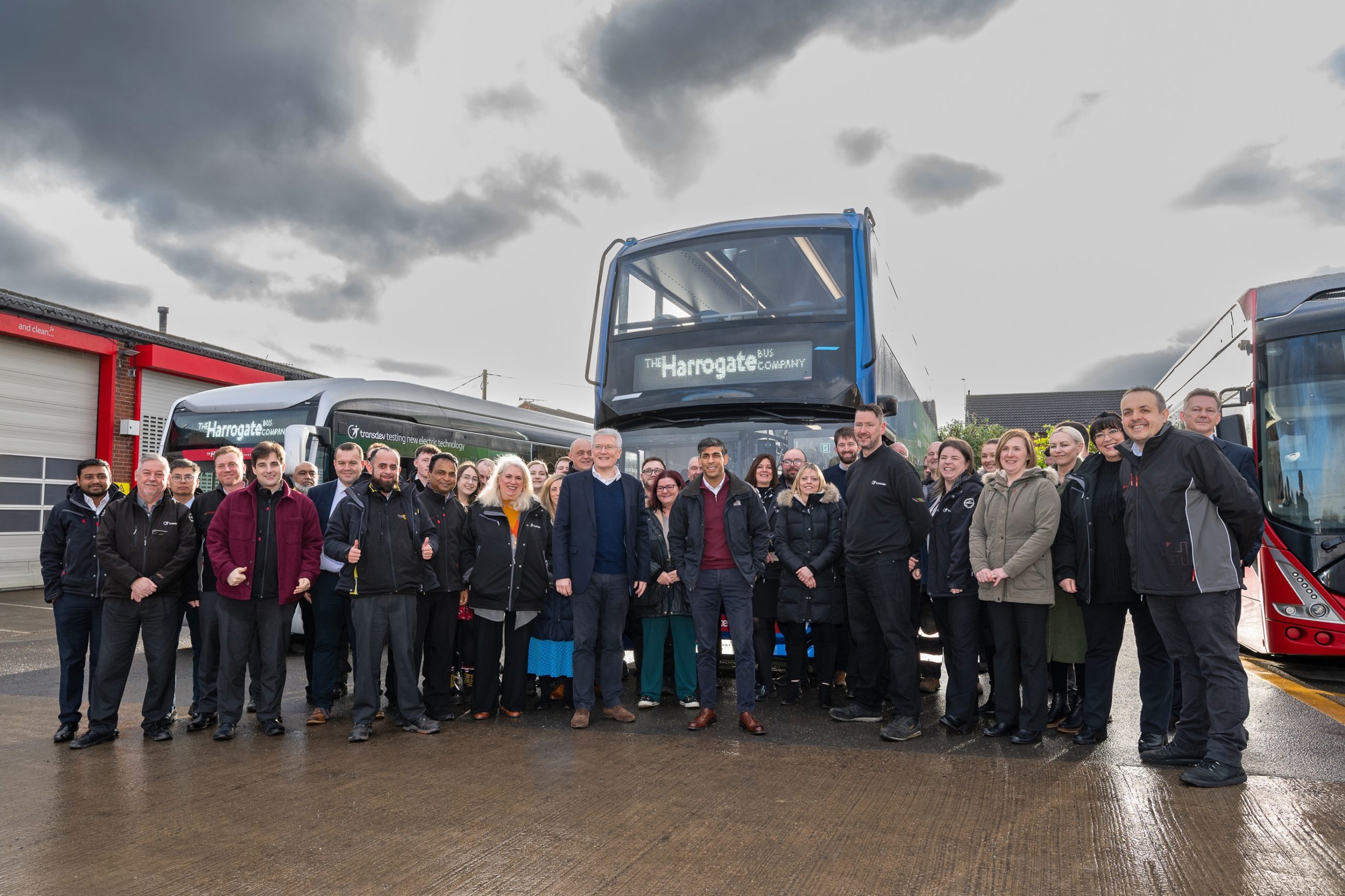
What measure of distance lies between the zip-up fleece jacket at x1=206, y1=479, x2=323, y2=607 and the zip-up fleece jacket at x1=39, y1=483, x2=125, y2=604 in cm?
70

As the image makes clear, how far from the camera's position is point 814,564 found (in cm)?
638

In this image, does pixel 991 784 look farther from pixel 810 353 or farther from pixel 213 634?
pixel 213 634

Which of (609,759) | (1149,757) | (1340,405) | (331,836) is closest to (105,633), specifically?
(331,836)

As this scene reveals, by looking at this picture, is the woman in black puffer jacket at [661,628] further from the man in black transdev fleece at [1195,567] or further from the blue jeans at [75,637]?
the blue jeans at [75,637]

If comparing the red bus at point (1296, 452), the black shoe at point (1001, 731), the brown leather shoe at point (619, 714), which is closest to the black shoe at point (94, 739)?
the brown leather shoe at point (619, 714)

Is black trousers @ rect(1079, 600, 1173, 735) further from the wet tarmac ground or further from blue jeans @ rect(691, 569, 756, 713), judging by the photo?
blue jeans @ rect(691, 569, 756, 713)

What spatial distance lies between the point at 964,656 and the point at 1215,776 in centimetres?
157

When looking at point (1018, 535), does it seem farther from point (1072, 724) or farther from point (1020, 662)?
point (1072, 724)

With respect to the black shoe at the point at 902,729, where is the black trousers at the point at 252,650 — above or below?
above

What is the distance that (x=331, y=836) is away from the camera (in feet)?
12.0

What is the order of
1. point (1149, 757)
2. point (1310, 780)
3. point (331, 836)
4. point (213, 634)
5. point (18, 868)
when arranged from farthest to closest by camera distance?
point (213, 634), point (1149, 757), point (1310, 780), point (331, 836), point (18, 868)

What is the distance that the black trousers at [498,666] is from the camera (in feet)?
19.8

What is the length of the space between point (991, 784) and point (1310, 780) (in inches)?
62.0

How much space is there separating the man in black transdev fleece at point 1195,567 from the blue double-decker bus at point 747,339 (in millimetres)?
2866
